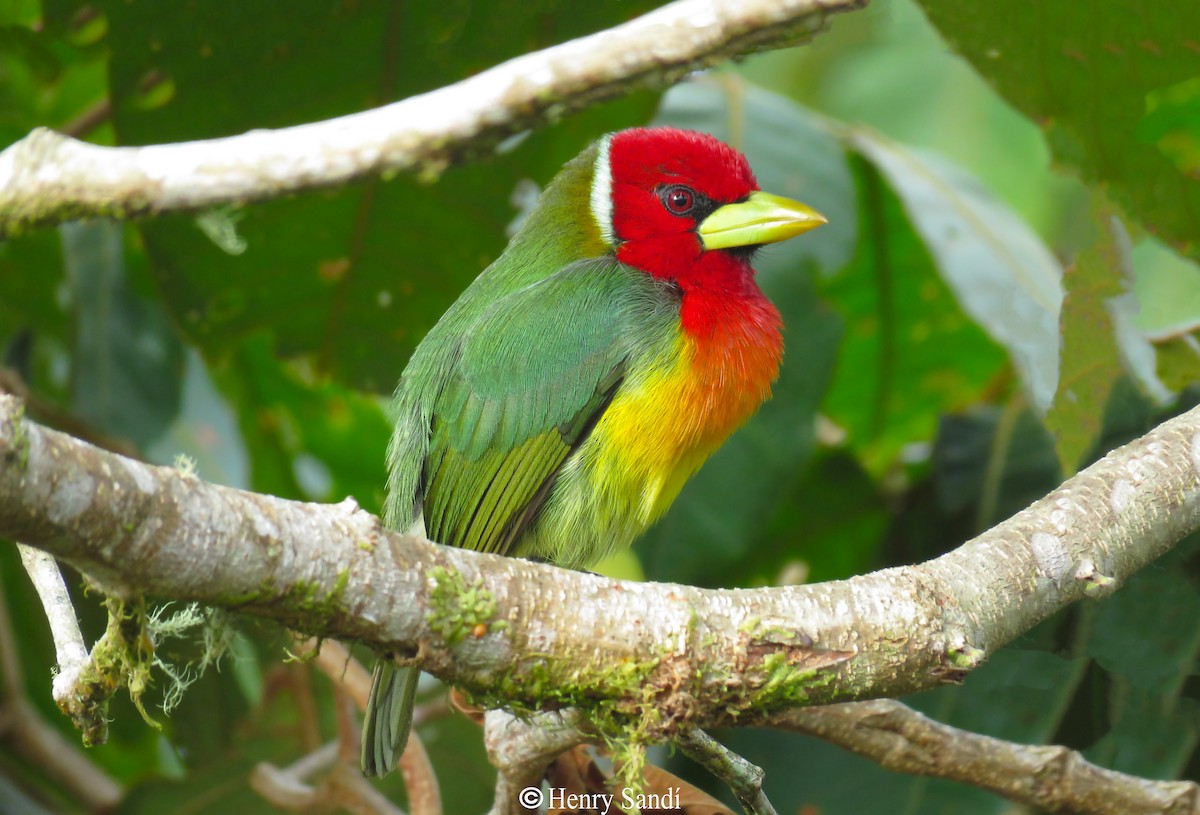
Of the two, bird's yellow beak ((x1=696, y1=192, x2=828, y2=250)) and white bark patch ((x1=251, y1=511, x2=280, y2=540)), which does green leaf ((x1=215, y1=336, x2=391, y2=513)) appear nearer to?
bird's yellow beak ((x1=696, y1=192, x2=828, y2=250))

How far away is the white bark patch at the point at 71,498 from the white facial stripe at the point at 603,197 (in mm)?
1814

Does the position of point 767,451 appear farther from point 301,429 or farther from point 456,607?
point 456,607

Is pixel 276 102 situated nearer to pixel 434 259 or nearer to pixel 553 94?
pixel 434 259

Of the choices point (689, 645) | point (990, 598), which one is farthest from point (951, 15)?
point (689, 645)

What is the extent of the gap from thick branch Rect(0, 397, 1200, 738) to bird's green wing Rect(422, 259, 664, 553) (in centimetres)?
83

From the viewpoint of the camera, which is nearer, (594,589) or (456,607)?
(456,607)

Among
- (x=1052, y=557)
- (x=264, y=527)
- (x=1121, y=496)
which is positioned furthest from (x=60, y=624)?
(x=1121, y=496)

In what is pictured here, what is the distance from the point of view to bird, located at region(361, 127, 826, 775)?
2.50m

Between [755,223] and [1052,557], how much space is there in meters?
1.16

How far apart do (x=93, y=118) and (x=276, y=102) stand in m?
0.69

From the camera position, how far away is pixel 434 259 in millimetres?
3287

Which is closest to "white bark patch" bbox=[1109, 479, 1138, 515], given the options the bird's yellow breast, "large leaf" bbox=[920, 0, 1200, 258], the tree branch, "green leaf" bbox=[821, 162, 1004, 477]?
the tree branch

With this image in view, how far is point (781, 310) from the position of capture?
3355 mm

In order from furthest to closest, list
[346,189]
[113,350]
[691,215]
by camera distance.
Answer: [113,350] < [691,215] < [346,189]
